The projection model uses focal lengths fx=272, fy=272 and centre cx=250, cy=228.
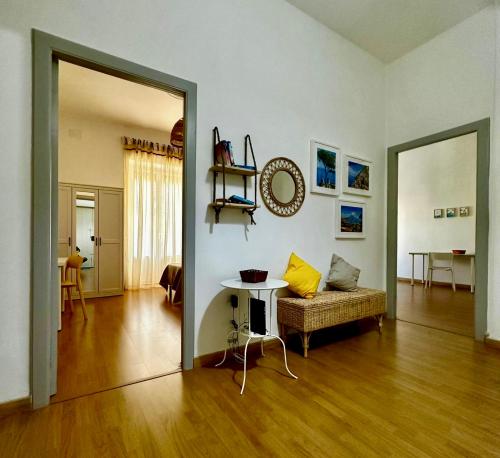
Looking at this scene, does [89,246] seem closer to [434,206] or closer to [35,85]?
[35,85]

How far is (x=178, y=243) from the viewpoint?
6.34m

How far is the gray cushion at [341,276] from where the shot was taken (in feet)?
10.7

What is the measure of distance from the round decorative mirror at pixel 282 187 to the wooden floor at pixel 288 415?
5.13 ft

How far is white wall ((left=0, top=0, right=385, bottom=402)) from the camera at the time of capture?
1771 mm

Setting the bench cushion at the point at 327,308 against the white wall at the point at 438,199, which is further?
the white wall at the point at 438,199

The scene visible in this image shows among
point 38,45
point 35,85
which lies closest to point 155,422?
point 35,85

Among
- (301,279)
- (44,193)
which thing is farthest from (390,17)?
(44,193)

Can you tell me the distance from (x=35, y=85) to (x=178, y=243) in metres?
4.73

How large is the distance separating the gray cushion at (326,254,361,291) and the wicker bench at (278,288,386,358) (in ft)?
0.31

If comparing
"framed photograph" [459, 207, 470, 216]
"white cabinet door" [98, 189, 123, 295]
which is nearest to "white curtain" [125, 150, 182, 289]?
"white cabinet door" [98, 189, 123, 295]

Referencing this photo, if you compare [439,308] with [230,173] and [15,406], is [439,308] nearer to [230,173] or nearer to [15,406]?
[230,173]

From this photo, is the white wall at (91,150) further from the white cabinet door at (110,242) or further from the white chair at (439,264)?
the white chair at (439,264)

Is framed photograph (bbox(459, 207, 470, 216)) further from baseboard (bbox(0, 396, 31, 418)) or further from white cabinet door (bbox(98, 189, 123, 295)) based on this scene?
baseboard (bbox(0, 396, 31, 418))

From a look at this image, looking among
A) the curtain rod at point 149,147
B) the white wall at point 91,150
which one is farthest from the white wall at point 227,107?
the white wall at point 91,150
